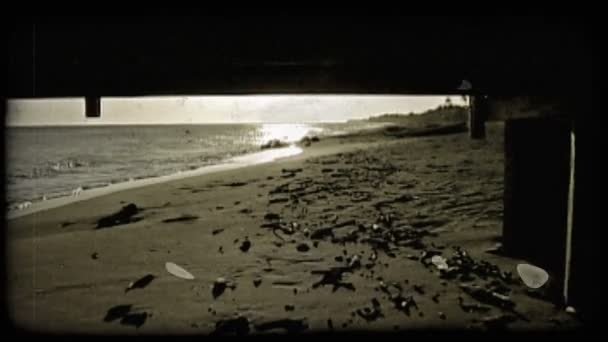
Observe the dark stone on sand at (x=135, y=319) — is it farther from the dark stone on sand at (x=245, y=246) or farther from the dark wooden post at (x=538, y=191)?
the dark wooden post at (x=538, y=191)

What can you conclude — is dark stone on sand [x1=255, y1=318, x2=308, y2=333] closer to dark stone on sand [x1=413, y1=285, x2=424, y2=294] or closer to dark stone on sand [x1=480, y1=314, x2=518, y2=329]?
dark stone on sand [x1=413, y1=285, x2=424, y2=294]

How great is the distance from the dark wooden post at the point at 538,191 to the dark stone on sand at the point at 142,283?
4083mm

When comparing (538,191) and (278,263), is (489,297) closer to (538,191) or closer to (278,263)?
(538,191)

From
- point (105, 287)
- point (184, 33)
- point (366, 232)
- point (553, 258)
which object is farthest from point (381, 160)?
point (184, 33)

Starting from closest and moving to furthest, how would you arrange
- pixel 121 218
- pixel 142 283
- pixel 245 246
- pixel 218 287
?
pixel 218 287
pixel 142 283
pixel 245 246
pixel 121 218

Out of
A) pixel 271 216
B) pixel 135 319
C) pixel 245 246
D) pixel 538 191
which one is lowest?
pixel 135 319

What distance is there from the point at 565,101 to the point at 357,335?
2374 mm

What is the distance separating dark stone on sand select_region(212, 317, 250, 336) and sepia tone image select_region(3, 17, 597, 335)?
23mm

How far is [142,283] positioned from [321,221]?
2959 millimetres

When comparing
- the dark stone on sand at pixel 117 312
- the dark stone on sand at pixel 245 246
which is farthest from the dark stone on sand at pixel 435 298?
the dark stone on sand at pixel 117 312

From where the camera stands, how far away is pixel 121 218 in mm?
7516

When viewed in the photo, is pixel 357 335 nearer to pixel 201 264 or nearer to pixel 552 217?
pixel 201 264

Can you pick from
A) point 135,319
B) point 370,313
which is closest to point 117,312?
point 135,319

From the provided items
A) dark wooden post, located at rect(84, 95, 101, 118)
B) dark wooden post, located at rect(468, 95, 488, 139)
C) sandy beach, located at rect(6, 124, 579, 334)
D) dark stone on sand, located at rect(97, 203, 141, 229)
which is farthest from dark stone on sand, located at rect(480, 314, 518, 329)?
dark stone on sand, located at rect(97, 203, 141, 229)
